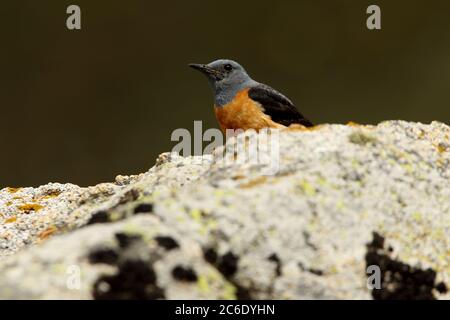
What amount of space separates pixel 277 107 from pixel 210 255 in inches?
181

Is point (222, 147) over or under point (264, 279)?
over

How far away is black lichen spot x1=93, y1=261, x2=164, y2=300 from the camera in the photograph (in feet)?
11.9

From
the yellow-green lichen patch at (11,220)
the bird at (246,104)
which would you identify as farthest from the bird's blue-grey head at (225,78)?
the yellow-green lichen patch at (11,220)

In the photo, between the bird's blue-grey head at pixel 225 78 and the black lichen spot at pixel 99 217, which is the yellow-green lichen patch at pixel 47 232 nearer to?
the black lichen spot at pixel 99 217

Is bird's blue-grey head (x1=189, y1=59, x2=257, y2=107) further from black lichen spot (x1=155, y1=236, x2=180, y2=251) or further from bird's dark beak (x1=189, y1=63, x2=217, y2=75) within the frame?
black lichen spot (x1=155, y1=236, x2=180, y2=251)

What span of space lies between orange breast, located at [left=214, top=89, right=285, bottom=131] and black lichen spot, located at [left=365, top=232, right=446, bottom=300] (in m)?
3.87

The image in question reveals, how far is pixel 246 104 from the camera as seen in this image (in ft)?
27.4

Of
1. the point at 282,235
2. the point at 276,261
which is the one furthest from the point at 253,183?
the point at 276,261

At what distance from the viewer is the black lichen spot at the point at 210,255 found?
3943 millimetres

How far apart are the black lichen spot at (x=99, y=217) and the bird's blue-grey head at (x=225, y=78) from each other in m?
4.08
